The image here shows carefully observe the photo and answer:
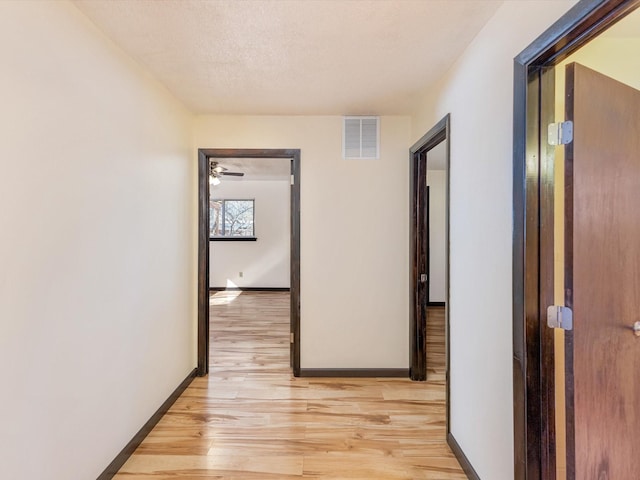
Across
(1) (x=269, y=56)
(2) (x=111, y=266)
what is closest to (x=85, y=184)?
(2) (x=111, y=266)

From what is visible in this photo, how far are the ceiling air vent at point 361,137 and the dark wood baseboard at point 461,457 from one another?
216cm

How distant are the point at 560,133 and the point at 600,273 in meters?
0.52

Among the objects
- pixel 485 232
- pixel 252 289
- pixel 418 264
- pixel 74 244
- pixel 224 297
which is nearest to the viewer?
pixel 74 244

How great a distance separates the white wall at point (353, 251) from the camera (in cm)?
294

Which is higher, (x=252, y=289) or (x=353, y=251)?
(x=353, y=251)

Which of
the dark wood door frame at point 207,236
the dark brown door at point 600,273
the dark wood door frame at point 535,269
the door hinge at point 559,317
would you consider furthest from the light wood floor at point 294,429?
the door hinge at point 559,317

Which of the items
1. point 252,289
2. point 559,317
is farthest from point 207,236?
point 252,289

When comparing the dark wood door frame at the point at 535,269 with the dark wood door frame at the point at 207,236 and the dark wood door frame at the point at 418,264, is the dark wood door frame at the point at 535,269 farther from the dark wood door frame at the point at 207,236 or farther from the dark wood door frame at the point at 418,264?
the dark wood door frame at the point at 207,236

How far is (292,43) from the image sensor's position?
1746 mm

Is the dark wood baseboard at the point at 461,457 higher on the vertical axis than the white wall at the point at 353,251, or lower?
lower

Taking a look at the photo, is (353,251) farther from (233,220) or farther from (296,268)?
(233,220)

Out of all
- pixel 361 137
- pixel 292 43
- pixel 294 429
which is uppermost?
pixel 292 43

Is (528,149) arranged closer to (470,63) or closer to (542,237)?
(542,237)

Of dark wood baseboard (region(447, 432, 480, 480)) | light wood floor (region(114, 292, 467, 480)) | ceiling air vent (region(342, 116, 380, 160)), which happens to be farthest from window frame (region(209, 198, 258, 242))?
dark wood baseboard (region(447, 432, 480, 480))
